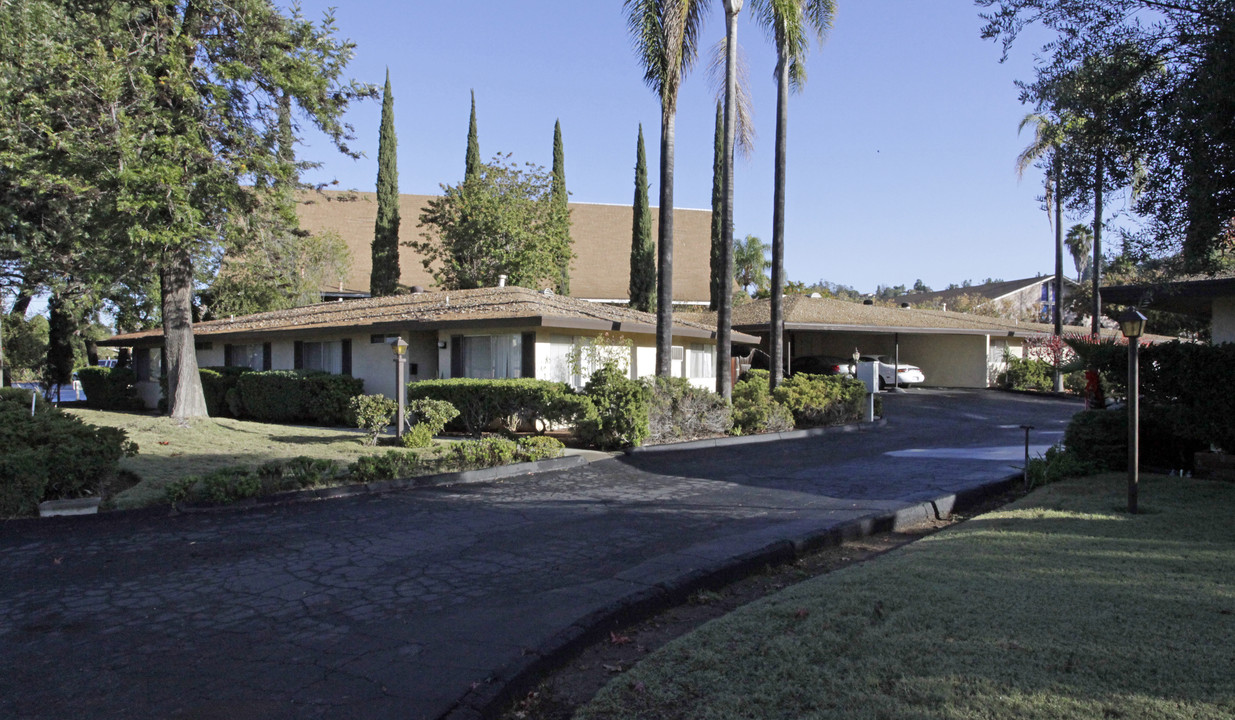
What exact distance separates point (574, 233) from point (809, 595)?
41028mm

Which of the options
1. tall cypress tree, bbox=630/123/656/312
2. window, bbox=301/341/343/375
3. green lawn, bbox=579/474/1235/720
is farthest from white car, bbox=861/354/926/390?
green lawn, bbox=579/474/1235/720

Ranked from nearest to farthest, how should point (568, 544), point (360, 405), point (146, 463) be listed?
point (568, 544) → point (146, 463) → point (360, 405)

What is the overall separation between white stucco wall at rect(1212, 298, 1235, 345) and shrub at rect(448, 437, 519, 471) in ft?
35.0

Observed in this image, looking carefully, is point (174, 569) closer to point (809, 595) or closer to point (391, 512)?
point (391, 512)

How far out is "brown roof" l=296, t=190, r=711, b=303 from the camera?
41.5 m

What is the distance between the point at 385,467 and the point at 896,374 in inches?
982

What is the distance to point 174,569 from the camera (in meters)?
6.76

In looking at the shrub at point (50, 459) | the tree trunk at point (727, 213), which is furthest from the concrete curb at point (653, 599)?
the tree trunk at point (727, 213)

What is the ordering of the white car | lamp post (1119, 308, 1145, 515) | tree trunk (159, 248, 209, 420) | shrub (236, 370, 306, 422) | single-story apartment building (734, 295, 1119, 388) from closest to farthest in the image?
lamp post (1119, 308, 1145, 515) < tree trunk (159, 248, 209, 420) < shrub (236, 370, 306, 422) < single-story apartment building (734, 295, 1119, 388) < the white car

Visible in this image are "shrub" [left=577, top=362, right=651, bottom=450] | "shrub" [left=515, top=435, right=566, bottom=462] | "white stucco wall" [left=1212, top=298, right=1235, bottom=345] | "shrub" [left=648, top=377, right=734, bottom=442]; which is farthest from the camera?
"shrub" [left=648, top=377, right=734, bottom=442]

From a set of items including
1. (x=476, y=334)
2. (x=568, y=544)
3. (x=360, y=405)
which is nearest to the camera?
(x=568, y=544)

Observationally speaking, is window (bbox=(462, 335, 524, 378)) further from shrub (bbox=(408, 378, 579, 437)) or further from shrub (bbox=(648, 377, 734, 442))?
shrub (bbox=(648, 377, 734, 442))

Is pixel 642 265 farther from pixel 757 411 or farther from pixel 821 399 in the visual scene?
pixel 757 411

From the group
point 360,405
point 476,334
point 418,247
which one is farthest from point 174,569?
point 418,247
